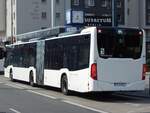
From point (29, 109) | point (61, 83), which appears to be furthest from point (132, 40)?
point (29, 109)

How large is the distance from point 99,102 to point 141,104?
1840mm

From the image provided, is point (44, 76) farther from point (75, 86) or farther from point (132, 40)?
point (132, 40)

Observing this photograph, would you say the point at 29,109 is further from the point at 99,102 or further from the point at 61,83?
the point at 61,83

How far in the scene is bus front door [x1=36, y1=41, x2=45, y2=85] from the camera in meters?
27.4

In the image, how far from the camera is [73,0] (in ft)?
323

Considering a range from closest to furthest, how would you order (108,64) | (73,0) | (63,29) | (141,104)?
1. (141,104)
2. (108,64)
3. (63,29)
4. (73,0)

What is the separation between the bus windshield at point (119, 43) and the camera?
66.9ft

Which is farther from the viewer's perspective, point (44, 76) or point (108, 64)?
point (44, 76)

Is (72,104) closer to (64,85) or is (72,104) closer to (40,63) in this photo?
(64,85)

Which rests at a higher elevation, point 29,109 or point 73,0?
point 73,0

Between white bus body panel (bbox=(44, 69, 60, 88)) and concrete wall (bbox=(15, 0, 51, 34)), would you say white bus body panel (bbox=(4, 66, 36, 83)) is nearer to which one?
white bus body panel (bbox=(44, 69, 60, 88))

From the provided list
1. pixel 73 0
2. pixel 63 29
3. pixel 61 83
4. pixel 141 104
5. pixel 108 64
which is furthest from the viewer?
pixel 73 0

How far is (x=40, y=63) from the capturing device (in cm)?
2781

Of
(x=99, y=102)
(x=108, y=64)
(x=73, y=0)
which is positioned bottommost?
(x=99, y=102)
